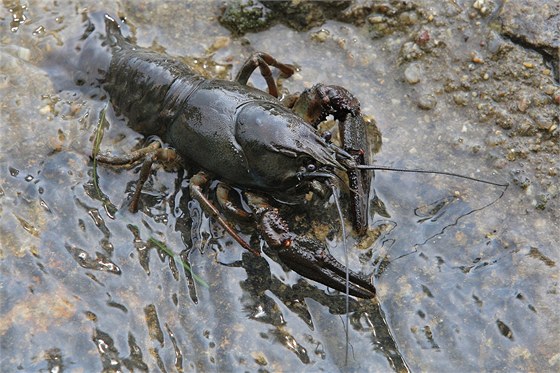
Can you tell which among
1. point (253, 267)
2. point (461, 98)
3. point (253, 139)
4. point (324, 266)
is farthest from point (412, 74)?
point (253, 267)

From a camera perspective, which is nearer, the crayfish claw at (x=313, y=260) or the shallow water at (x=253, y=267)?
the shallow water at (x=253, y=267)

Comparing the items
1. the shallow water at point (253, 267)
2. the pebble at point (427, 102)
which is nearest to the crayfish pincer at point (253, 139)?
the shallow water at point (253, 267)

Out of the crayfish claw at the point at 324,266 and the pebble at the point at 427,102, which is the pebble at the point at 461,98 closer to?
the pebble at the point at 427,102

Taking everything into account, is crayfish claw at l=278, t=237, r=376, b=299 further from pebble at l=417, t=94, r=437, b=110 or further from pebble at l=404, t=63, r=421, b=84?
pebble at l=404, t=63, r=421, b=84

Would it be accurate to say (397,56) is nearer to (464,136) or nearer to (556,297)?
(464,136)

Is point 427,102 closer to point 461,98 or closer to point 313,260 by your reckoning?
point 461,98

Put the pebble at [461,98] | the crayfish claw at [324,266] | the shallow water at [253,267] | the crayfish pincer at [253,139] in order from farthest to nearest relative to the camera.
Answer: the pebble at [461,98] → the crayfish pincer at [253,139] → the crayfish claw at [324,266] → the shallow water at [253,267]
